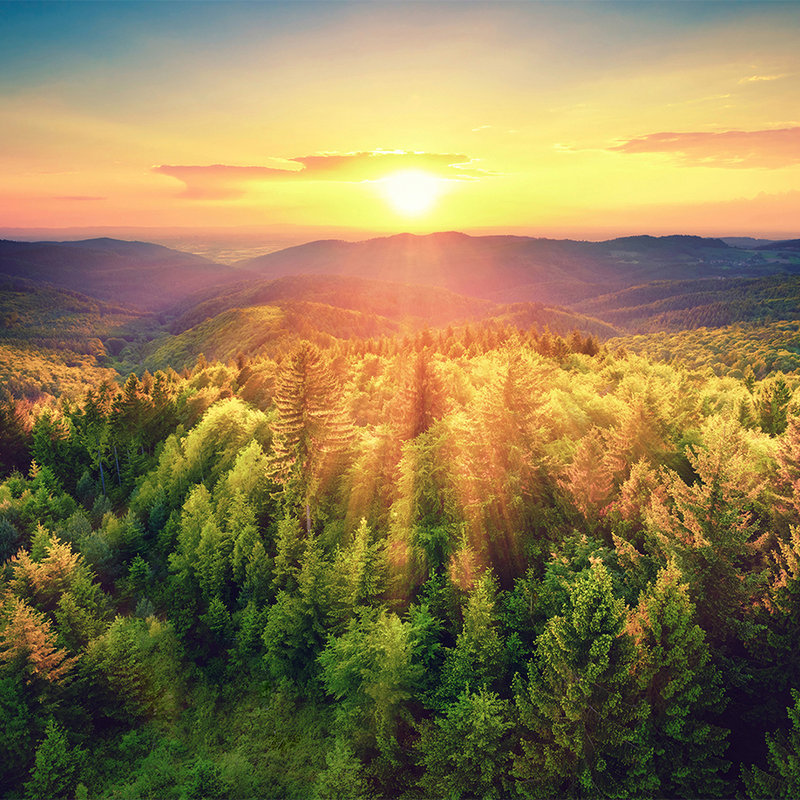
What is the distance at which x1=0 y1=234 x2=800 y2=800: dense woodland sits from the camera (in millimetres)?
19031

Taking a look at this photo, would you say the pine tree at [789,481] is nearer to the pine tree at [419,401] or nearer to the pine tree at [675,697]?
the pine tree at [675,697]

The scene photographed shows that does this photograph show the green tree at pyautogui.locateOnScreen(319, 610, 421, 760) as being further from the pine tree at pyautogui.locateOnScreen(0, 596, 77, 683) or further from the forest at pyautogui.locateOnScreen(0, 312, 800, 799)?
the pine tree at pyautogui.locateOnScreen(0, 596, 77, 683)

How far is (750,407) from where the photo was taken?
4841 centimetres

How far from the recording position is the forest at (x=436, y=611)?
19.0 metres

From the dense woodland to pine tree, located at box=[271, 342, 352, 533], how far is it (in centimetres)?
22

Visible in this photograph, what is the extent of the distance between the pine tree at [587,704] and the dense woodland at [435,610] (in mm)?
121

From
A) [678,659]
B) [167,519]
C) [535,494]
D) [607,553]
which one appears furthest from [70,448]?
[678,659]

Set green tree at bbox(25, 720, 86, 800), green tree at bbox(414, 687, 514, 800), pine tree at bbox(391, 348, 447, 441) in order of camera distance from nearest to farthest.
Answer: green tree at bbox(414, 687, 514, 800), green tree at bbox(25, 720, 86, 800), pine tree at bbox(391, 348, 447, 441)

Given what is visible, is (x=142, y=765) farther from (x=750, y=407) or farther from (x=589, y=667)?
(x=750, y=407)

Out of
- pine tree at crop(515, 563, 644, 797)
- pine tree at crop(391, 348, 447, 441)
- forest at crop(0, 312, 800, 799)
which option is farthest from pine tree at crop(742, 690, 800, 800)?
pine tree at crop(391, 348, 447, 441)

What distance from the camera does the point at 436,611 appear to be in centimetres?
2959

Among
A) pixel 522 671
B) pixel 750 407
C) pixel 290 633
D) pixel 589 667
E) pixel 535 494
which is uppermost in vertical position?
pixel 750 407

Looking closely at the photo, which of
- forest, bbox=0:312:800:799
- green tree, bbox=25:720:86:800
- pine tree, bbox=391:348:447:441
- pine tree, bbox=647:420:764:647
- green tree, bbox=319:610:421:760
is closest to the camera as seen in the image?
forest, bbox=0:312:800:799

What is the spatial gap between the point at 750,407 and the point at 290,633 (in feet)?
165
